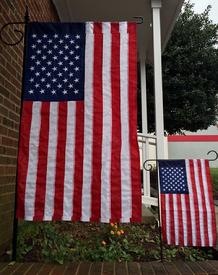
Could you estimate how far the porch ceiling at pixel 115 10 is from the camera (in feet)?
23.6

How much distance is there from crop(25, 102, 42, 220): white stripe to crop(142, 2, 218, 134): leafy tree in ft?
32.6

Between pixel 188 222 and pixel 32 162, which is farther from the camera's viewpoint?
pixel 188 222

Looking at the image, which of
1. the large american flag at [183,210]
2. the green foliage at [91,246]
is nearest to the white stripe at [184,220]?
the large american flag at [183,210]

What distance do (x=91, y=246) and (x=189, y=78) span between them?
1007 centimetres

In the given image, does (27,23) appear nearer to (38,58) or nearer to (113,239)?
(38,58)

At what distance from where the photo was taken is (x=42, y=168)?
148 inches

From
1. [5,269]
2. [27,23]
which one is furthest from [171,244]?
[27,23]

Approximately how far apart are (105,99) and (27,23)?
3.29ft

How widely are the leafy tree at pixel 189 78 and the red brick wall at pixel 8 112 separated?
9.10 m

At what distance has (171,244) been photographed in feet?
15.9

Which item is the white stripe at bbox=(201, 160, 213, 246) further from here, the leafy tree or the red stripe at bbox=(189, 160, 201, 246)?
the leafy tree

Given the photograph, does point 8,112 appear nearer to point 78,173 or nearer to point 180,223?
point 78,173

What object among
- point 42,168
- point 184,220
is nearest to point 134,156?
point 42,168

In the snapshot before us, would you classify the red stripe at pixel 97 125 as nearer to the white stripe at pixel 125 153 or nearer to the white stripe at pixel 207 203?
the white stripe at pixel 125 153
